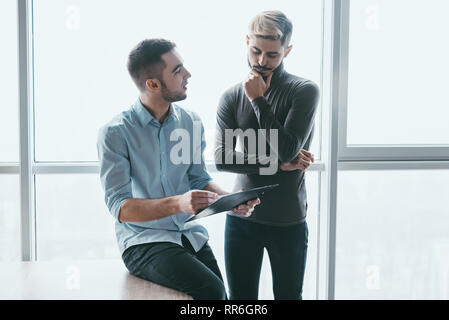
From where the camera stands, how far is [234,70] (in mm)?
2342

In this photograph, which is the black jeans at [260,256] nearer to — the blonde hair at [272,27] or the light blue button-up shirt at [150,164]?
the light blue button-up shirt at [150,164]

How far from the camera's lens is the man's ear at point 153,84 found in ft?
6.54

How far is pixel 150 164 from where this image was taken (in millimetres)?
1992

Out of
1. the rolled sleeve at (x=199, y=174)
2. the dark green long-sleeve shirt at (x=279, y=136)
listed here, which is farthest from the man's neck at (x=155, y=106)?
the dark green long-sleeve shirt at (x=279, y=136)

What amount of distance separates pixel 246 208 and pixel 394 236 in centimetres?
106

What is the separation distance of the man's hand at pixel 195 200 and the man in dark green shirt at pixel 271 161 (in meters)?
0.26

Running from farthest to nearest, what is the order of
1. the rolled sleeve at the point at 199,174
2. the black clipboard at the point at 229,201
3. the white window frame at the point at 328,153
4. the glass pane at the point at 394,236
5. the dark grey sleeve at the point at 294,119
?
the glass pane at the point at 394,236 < the white window frame at the point at 328,153 < the rolled sleeve at the point at 199,174 < the dark grey sleeve at the point at 294,119 < the black clipboard at the point at 229,201

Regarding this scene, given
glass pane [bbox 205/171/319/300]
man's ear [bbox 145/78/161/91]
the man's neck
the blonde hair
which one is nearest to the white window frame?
glass pane [bbox 205/171/319/300]

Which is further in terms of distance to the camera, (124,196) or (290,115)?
(290,115)

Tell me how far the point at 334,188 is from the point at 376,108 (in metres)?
0.54

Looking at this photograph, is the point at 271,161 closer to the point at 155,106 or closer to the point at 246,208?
the point at 246,208

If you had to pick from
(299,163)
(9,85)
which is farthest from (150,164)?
(9,85)

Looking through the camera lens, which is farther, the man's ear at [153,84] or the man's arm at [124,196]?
the man's ear at [153,84]

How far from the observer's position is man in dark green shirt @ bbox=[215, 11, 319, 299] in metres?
2.05
